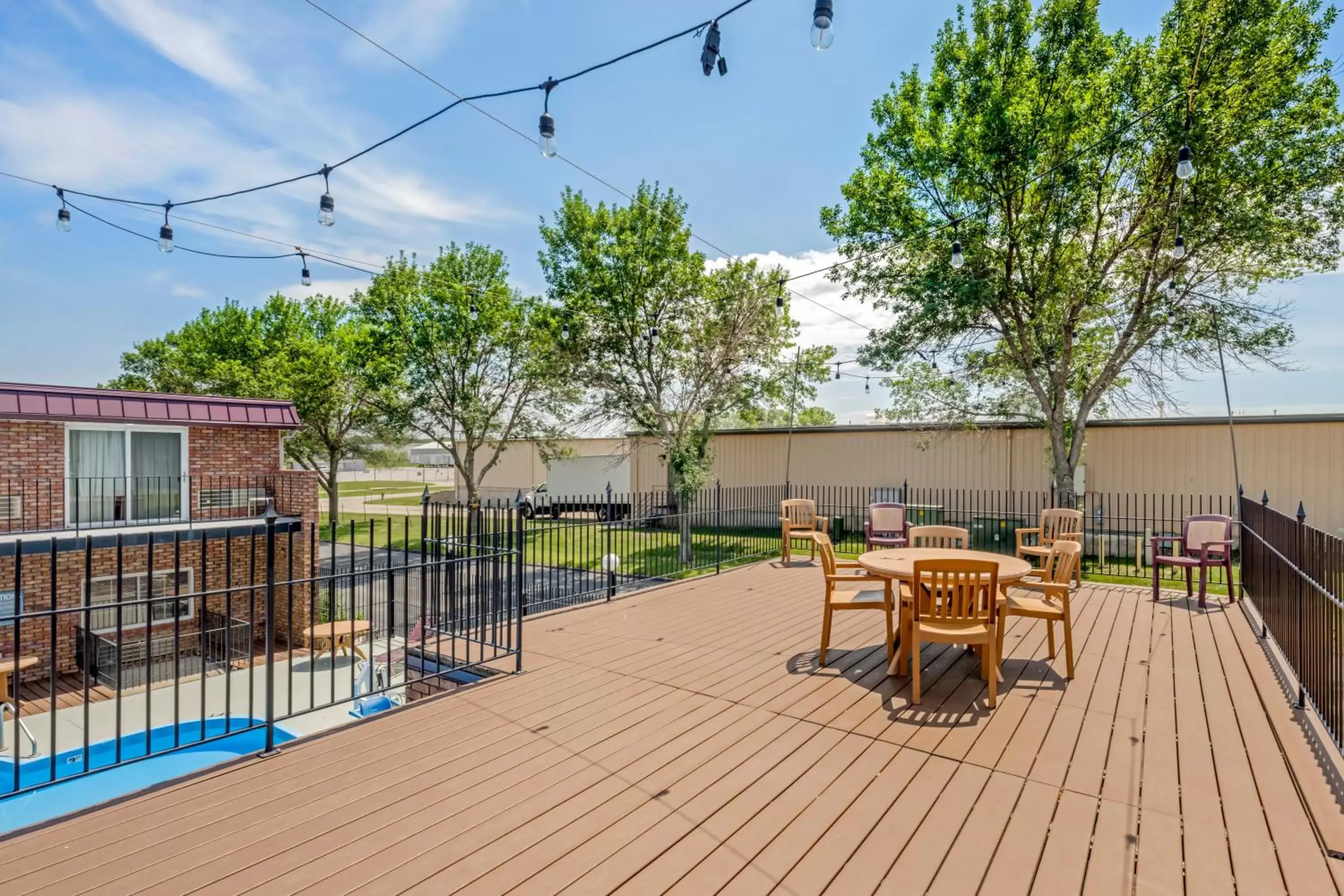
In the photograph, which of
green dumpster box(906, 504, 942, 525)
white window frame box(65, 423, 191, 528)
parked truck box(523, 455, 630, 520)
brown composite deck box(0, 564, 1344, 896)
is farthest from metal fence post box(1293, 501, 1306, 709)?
parked truck box(523, 455, 630, 520)

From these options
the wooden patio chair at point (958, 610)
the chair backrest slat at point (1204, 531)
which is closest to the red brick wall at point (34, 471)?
the wooden patio chair at point (958, 610)

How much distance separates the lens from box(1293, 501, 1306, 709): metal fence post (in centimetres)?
399

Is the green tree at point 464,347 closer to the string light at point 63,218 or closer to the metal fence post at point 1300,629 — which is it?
the string light at point 63,218

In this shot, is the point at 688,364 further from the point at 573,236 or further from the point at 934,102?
the point at 934,102

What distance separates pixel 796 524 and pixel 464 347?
16.2 m

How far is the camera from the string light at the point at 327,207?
6.19 meters

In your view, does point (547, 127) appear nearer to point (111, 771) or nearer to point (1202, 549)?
point (111, 771)

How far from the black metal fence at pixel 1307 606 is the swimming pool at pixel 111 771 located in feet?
26.3

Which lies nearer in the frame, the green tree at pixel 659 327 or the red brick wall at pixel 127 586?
the red brick wall at pixel 127 586

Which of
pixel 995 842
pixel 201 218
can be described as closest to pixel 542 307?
pixel 201 218

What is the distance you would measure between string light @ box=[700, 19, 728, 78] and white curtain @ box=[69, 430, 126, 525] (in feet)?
45.0

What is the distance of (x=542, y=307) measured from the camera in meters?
19.0

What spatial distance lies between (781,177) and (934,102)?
14.1ft

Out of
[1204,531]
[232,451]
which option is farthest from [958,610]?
[232,451]
